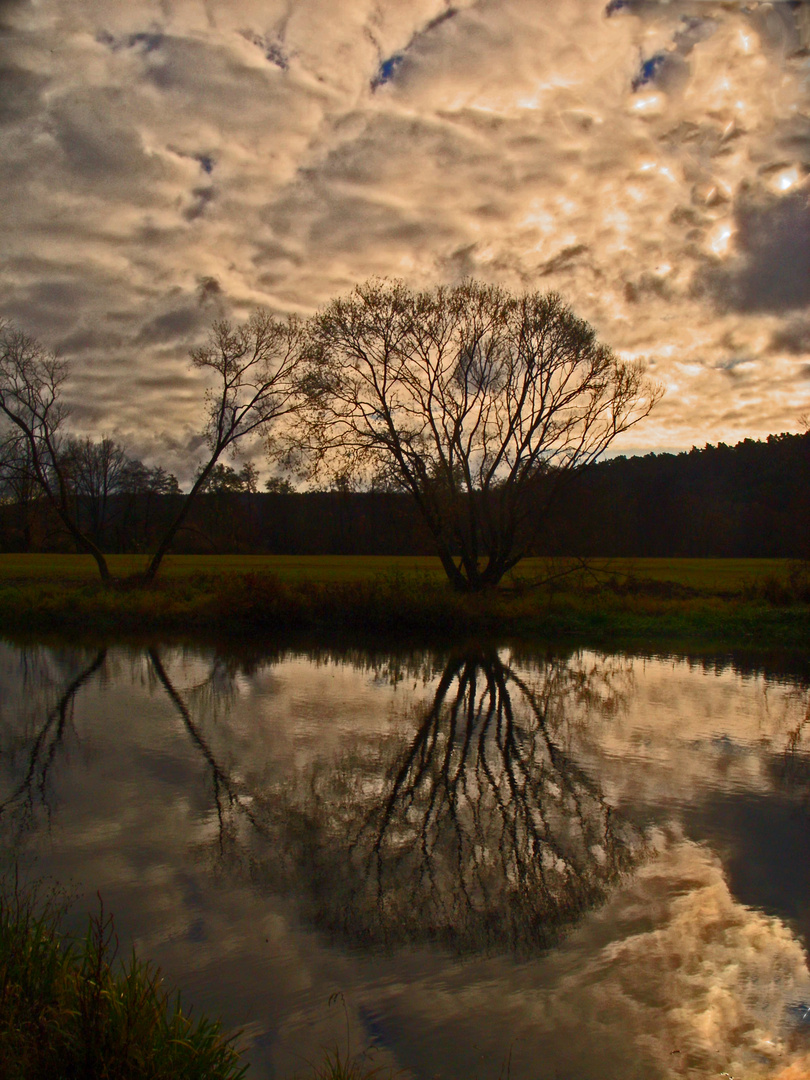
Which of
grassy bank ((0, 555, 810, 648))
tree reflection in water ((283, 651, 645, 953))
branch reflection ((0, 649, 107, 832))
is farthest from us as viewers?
grassy bank ((0, 555, 810, 648))

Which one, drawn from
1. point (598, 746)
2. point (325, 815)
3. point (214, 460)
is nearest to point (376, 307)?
point (214, 460)

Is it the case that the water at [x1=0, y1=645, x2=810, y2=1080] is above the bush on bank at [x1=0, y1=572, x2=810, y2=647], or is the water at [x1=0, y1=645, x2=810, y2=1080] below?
below

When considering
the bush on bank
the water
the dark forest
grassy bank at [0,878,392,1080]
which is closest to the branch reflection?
the water

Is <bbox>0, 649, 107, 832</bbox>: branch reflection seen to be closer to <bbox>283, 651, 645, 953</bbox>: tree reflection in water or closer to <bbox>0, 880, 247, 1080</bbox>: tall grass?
<bbox>283, 651, 645, 953</bbox>: tree reflection in water

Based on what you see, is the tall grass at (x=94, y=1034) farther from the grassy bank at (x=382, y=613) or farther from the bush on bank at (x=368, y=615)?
the grassy bank at (x=382, y=613)

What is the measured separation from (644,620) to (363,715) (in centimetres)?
1518

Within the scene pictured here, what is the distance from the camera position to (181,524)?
3028 cm

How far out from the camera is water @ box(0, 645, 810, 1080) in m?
4.52

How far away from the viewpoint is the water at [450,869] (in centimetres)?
452

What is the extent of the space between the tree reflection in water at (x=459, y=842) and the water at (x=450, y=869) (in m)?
0.03

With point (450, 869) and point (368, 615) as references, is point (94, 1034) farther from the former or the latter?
point (368, 615)

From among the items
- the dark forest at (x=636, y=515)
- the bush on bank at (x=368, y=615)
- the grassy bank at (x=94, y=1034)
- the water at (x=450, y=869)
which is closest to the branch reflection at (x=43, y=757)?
the water at (x=450, y=869)

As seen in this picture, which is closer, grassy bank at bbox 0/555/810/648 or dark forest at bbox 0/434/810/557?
grassy bank at bbox 0/555/810/648

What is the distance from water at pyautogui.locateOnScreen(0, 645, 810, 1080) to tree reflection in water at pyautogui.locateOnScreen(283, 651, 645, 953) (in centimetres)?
3
